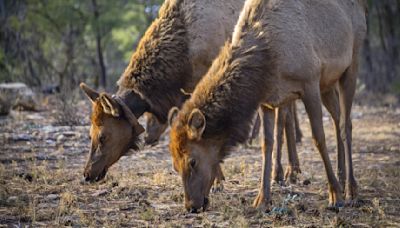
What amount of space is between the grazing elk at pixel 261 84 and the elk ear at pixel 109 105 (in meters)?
1.35

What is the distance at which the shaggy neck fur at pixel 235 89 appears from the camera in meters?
7.02

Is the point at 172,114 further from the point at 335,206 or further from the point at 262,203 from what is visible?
the point at 335,206

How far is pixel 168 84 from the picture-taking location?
902 centimetres

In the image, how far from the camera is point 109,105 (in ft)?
27.6

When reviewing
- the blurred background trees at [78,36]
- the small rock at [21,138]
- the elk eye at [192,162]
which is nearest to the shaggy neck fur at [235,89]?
the elk eye at [192,162]

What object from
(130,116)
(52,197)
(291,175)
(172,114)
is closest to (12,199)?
(52,197)

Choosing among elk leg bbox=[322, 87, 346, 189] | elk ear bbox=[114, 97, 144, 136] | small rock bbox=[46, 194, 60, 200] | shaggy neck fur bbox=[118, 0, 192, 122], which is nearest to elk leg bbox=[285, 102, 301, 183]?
elk leg bbox=[322, 87, 346, 189]

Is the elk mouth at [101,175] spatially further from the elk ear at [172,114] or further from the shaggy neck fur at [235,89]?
the shaggy neck fur at [235,89]

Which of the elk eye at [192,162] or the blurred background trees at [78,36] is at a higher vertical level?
the blurred background trees at [78,36]

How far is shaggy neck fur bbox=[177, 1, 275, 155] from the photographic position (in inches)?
276

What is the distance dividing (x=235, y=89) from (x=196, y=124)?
58 centimetres

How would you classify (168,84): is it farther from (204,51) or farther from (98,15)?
(98,15)

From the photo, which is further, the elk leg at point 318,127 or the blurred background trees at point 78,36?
the blurred background trees at point 78,36

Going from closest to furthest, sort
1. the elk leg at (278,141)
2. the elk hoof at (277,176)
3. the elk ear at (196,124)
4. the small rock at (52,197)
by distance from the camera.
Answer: the elk ear at (196,124) → the small rock at (52,197) → the elk leg at (278,141) → the elk hoof at (277,176)
